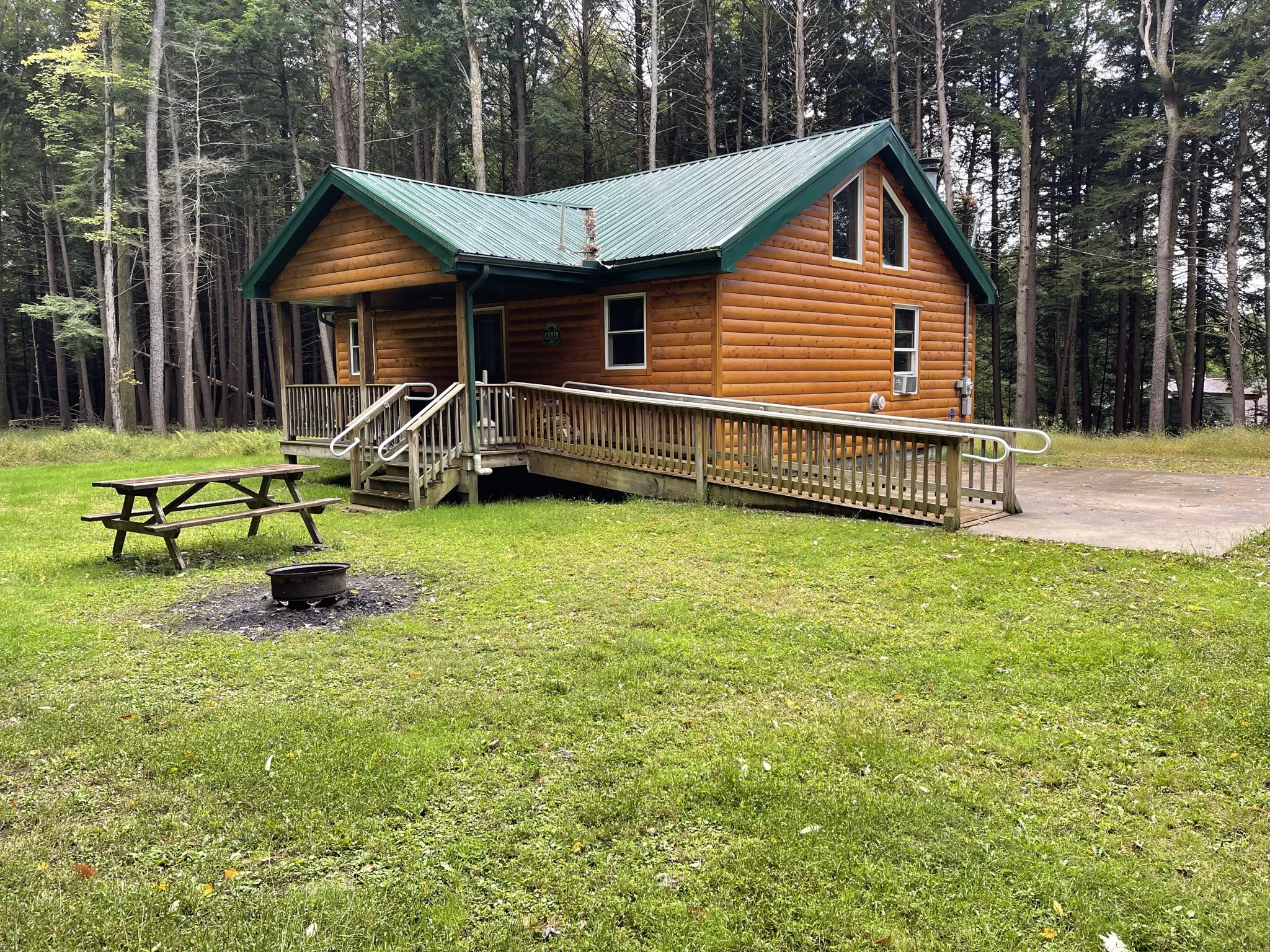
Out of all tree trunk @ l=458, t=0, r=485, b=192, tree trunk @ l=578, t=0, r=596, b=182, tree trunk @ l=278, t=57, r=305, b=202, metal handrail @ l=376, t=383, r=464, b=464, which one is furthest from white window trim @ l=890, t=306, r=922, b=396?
tree trunk @ l=278, t=57, r=305, b=202

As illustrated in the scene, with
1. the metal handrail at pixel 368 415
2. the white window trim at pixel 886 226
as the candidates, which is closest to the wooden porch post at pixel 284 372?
the metal handrail at pixel 368 415

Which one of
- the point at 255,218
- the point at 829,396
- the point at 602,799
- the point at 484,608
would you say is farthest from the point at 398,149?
the point at 602,799

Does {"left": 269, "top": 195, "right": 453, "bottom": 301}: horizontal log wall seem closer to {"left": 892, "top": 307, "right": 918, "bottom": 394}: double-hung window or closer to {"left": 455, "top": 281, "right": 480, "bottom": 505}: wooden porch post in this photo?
{"left": 455, "top": 281, "right": 480, "bottom": 505}: wooden porch post

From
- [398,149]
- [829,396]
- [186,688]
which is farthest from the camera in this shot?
[398,149]

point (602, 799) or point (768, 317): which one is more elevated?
point (768, 317)

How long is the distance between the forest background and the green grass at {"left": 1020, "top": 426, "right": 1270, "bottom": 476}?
465 centimetres

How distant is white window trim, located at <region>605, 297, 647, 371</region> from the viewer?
1313 centimetres

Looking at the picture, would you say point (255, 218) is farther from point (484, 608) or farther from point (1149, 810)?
point (1149, 810)

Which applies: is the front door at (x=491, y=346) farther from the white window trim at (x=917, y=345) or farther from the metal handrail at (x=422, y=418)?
the white window trim at (x=917, y=345)

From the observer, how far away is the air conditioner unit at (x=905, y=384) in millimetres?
16078

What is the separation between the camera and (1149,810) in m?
3.36

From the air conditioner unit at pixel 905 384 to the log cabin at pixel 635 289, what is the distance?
4cm

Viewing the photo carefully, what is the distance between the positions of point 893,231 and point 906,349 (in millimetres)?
2235

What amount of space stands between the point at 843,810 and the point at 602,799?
97 cm
